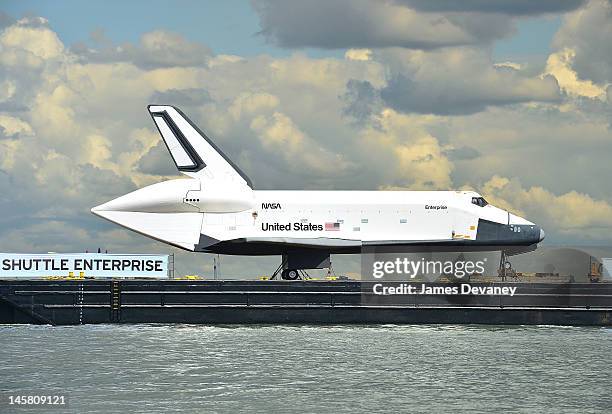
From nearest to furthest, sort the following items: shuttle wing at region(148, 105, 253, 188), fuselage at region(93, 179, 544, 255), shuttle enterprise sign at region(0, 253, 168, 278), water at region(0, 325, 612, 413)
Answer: water at region(0, 325, 612, 413) < shuttle enterprise sign at region(0, 253, 168, 278) < fuselage at region(93, 179, 544, 255) < shuttle wing at region(148, 105, 253, 188)

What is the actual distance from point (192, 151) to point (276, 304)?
11402 mm

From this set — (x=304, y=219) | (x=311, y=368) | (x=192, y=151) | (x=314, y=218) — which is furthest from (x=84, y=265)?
(x=311, y=368)

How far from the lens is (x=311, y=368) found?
35781mm

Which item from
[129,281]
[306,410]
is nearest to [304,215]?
[129,281]

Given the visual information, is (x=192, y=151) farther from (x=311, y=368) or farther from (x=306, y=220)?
(x=311, y=368)

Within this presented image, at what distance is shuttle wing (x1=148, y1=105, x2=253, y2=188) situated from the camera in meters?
53.8

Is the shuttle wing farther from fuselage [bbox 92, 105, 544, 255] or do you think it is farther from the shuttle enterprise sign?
the shuttle enterprise sign

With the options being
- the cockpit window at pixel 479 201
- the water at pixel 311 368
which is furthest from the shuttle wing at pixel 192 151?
the cockpit window at pixel 479 201

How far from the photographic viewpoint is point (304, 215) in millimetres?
51594

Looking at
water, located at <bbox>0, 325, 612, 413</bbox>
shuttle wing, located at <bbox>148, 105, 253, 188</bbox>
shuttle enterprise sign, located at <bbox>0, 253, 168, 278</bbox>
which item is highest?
shuttle wing, located at <bbox>148, 105, 253, 188</bbox>

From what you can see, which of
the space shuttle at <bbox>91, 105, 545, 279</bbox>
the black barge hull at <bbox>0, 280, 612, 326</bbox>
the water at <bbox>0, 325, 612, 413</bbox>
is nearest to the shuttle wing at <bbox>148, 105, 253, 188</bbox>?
the space shuttle at <bbox>91, 105, 545, 279</bbox>

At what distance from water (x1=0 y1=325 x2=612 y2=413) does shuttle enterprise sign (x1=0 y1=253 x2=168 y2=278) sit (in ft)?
10.5

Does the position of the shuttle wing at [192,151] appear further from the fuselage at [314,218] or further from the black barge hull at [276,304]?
the black barge hull at [276,304]

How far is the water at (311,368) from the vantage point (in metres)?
29.4
